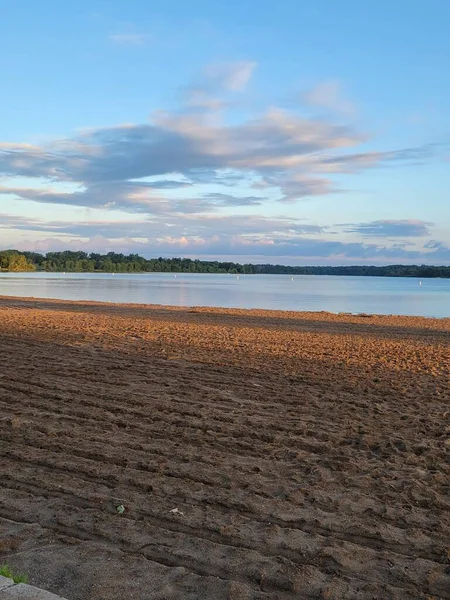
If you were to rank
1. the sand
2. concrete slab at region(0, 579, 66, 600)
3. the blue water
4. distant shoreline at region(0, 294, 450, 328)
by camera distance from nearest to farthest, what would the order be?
concrete slab at region(0, 579, 66, 600)
the sand
distant shoreline at region(0, 294, 450, 328)
the blue water

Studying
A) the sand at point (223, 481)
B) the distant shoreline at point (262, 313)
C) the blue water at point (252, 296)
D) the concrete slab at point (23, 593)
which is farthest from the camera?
the blue water at point (252, 296)

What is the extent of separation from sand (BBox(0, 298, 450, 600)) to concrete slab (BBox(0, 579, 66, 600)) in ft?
1.80

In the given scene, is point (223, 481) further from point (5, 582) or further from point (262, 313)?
point (262, 313)

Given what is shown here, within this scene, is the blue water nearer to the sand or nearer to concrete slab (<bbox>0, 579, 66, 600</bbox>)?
the sand

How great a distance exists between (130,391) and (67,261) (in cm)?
18928

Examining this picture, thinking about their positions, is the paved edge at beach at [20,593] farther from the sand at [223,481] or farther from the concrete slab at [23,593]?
the sand at [223,481]

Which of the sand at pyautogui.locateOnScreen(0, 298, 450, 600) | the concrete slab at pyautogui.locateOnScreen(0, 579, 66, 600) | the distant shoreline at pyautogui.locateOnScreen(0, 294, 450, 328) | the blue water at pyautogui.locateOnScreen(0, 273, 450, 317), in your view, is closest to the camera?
the concrete slab at pyautogui.locateOnScreen(0, 579, 66, 600)

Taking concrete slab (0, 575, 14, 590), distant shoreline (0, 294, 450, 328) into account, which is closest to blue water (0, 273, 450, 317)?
distant shoreline (0, 294, 450, 328)

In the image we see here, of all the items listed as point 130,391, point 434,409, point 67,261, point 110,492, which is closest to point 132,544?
point 110,492

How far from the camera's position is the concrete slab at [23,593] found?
3.10 meters

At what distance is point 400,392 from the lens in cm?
1050

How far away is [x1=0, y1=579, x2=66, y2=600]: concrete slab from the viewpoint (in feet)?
10.2

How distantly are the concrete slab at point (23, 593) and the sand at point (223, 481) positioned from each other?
55 cm

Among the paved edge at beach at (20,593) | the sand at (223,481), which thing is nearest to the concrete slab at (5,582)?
the paved edge at beach at (20,593)
